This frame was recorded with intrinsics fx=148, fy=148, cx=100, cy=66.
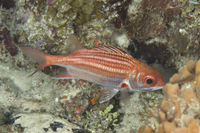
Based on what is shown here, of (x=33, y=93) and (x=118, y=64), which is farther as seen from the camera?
(x=33, y=93)

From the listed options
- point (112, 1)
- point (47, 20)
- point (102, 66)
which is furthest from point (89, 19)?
point (102, 66)

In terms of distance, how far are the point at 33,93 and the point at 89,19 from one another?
256 centimetres

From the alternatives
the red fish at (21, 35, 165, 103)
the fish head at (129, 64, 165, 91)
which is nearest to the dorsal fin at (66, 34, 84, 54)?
the red fish at (21, 35, 165, 103)

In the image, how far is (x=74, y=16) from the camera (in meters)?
3.43

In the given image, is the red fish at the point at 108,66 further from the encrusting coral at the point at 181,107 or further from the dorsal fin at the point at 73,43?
the encrusting coral at the point at 181,107

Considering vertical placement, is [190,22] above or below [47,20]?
below

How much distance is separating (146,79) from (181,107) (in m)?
0.80

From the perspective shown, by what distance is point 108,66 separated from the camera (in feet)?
9.45

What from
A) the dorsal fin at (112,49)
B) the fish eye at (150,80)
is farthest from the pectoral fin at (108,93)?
the dorsal fin at (112,49)

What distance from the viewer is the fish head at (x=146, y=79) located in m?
2.69

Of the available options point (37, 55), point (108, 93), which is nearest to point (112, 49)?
point (108, 93)

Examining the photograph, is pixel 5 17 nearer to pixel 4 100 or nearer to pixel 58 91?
pixel 4 100

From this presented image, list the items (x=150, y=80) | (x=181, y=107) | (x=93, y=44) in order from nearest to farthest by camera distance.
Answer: (x=181, y=107)
(x=150, y=80)
(x=93, y=44)

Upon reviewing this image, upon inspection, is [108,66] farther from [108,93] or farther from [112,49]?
[108,93]
